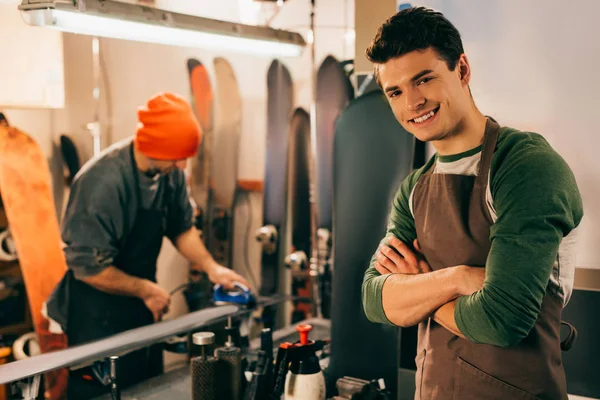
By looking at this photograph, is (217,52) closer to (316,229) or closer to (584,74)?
(316,229)

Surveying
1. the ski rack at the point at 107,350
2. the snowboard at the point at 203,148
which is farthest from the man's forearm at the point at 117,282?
the snowboard at the point at 203,148

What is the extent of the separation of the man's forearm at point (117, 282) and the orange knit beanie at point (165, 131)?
1.86 ft

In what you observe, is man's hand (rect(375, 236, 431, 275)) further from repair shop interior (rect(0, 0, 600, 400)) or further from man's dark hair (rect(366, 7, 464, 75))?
man's dark hair (rect(366, 7, 464, 75))

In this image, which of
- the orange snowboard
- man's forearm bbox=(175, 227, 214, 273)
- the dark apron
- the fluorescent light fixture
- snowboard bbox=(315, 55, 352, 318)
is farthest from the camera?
the orange snowboard

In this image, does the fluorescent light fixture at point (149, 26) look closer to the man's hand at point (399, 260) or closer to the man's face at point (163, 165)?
the man's face at point (163, 165)

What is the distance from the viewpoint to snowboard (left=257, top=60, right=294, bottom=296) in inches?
150

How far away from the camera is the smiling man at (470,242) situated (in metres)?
1.17

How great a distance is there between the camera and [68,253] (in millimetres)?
2746

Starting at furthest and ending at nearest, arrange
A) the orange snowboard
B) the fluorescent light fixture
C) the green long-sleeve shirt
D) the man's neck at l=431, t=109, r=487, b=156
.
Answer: the orange snowboard < the fluorescent light fixture < the man's neck at l=431, t=109, r=487, b=156 < the green long-sleeve shirt

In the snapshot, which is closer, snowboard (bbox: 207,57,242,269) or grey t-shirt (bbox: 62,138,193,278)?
grey t-shirt (bbox: 62,138,193,278)

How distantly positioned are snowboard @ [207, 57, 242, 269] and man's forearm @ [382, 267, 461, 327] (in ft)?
9.28

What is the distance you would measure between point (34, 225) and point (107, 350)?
2025 mm

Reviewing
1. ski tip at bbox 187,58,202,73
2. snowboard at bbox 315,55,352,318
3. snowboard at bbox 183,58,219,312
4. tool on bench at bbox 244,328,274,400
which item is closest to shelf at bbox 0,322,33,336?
snowboard at bbox 183,58,219,312

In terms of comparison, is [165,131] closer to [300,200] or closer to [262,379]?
[300,200]
